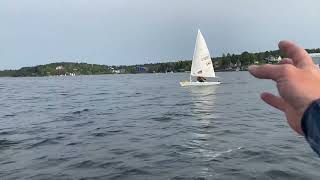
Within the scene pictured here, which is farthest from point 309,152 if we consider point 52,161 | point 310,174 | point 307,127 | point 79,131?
point 307,127

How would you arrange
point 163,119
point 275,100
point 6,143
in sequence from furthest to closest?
point 163,119 < point 6,143 < point 275,100

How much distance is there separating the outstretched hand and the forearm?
Result: 0.04m

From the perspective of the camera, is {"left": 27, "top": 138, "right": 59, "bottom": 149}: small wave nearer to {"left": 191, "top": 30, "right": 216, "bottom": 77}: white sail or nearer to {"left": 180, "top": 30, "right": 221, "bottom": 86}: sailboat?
{"left": 180, "top": 30, "right": 221, "bottom": 86}: sailboat

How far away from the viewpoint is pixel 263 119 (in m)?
23.9

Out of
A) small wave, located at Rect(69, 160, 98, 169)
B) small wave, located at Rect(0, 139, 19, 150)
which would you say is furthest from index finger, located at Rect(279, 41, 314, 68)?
small wave, located at Rect(0, 139, 19, 150)

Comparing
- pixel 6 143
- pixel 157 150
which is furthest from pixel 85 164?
pixel 6 143

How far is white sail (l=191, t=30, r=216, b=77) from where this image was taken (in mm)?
66881

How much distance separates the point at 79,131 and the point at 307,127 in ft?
61.5

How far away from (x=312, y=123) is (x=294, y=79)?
0.71 feet

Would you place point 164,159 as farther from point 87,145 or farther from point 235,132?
point 235,132

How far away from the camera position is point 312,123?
1759 mm

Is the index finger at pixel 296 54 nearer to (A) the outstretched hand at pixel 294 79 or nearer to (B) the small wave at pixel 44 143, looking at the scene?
(A) the outstretched hand at pixel 294 79

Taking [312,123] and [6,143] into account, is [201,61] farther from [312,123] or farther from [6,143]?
[312,123]

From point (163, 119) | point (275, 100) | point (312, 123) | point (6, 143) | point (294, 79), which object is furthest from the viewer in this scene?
point (163, 119)
